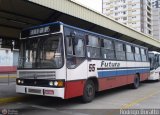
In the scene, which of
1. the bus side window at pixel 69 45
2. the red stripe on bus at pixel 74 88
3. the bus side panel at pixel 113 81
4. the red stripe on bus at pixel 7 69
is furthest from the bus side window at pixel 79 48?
the red stripe on bus at pixel 7 69

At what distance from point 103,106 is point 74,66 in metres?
1.92

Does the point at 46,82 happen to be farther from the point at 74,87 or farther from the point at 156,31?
the point at 156,31

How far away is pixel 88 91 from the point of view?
35.5 feet

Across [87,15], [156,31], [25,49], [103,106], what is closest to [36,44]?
[25,49]

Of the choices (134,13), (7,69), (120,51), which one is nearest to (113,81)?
(120,51)

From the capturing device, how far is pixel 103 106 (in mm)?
10180

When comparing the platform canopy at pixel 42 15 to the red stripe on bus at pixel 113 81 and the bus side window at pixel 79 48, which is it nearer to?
the bus side window at pixel 79 48

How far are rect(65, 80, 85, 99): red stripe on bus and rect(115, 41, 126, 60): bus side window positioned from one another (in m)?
4.24

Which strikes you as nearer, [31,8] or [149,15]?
[31,8]

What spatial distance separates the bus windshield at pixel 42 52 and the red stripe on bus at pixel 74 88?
80cm

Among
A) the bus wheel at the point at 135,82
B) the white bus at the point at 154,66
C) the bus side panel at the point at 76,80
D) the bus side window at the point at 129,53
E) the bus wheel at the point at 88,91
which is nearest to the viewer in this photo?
the bus side panel at the point at 76,80

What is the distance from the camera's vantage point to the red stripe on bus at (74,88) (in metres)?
9.32

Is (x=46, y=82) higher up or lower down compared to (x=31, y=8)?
lower down

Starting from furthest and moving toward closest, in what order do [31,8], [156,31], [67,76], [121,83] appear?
[156,31], [121,83], [31,8], [67,76]
